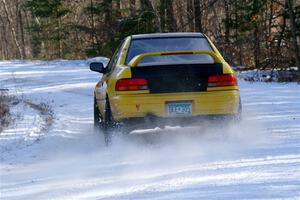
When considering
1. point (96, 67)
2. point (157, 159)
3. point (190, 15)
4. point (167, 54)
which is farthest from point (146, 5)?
point (157, 159)

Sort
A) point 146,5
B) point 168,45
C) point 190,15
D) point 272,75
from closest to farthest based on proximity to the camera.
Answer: point 168,45 < point 272,75 < point 146,5 < point 190,15

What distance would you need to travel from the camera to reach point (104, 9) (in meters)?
30.3

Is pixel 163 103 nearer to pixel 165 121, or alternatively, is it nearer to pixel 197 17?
pixel 165 121

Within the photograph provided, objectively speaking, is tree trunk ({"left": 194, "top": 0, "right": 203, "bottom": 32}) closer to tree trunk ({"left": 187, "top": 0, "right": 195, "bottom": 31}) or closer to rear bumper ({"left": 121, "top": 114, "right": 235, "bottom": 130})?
tree trunk ({"left": 187, "top": 0, "right": 195, "bottom": 31})

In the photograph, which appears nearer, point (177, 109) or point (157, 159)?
point (157, 159)

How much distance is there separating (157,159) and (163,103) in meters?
0.81

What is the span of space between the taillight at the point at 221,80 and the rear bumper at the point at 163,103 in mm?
91

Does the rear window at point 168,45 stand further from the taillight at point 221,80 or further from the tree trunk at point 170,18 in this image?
the tree trunk at point 170,18

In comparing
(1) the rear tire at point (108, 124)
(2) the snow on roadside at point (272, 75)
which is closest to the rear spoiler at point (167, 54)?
(1) the rear tire at point (108, 124)

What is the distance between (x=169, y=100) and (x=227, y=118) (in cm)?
84

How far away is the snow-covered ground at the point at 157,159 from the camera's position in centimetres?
477

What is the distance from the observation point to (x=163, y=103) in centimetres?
664

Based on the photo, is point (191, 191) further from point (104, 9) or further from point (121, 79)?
point (104, 9)

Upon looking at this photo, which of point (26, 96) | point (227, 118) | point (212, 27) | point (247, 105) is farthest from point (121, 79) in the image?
point (212, 27)
